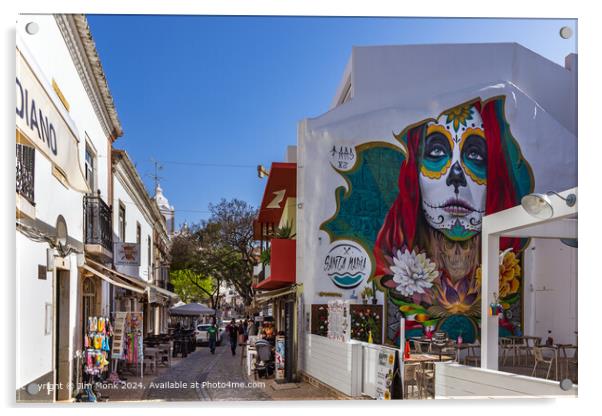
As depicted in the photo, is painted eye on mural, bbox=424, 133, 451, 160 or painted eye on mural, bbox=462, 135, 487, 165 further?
painted eye on mural, bbox=462, 135, 487, 165

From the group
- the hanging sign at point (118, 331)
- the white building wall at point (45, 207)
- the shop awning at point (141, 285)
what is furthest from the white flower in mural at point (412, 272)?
the white building wall at point (45, 207)

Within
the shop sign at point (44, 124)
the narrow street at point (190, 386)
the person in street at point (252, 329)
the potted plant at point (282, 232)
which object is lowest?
the person in street at point (252, 329)

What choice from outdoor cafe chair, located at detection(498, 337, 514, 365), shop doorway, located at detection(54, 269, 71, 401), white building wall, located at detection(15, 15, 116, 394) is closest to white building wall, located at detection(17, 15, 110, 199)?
white building wall, located at detection(15, 15, 116, 394)

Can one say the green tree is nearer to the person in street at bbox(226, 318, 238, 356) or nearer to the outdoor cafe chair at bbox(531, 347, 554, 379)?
the person in street at bbox(226, 318, 238, 356)

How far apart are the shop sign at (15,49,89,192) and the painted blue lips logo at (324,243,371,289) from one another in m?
3.58

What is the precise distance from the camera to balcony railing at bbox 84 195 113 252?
8.27 meters

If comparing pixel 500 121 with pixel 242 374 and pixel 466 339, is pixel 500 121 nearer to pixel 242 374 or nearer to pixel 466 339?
pixel 466 339

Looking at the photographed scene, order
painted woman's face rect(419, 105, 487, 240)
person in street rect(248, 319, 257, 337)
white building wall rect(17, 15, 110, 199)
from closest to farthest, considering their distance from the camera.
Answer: white building wall rect(17, 15, 110, 199), painted woman's face rect(419, 105, 487, 240), person in street rect(248, 319, 257, 337)

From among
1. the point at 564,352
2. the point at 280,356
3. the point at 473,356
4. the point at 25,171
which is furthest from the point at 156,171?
the point at 473,356

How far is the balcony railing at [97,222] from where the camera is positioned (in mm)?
8273

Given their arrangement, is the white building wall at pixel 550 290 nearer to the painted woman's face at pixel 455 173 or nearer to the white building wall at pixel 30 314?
the painted woman's face at pixel 455 173

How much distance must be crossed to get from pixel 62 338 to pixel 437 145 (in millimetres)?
4880

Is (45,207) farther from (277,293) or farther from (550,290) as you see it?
(550,290)

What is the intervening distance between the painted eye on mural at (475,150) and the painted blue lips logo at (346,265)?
1881 millimetres
